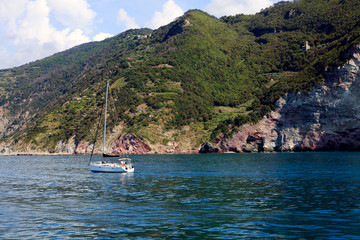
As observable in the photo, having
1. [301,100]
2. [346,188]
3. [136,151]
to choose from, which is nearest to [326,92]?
[301,100]

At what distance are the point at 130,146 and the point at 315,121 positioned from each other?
8535cm

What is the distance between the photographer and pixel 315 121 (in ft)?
471

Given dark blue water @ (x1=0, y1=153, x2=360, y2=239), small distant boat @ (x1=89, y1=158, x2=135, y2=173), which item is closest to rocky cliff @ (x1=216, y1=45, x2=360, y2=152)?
small distant boat @ (x1=89, y1=158, x2=135, y2=173)

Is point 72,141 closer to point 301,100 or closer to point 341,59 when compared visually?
point 301,100

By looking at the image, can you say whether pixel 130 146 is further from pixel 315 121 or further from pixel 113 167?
pixel 113 167

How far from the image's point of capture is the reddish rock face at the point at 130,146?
561ft

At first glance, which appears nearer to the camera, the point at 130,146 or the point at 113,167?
the point at 113,167

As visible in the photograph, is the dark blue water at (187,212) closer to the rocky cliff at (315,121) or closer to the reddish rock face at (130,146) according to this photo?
the rocky cliff at (315,121)

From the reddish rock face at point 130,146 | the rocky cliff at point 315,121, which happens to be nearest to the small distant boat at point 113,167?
the rocky cliff at point 315,121

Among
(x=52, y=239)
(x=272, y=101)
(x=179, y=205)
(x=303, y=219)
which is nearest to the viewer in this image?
(x=52, y=239)

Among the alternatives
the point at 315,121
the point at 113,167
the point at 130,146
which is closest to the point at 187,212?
the point at 113,167

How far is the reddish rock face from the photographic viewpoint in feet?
561

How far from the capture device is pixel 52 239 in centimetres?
2106

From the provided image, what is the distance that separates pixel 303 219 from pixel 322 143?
416 ft
